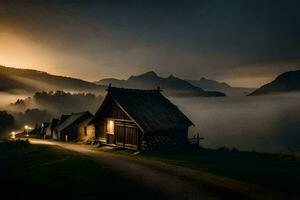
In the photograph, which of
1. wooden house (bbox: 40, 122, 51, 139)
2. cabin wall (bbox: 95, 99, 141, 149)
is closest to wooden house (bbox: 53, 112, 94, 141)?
wooden house (bbox: 40, 122, 51, 139)

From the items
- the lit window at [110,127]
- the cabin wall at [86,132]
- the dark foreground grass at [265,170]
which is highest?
the lit window at [110,127]

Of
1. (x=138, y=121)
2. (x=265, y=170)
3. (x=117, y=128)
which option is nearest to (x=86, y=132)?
(x=117, y=128)

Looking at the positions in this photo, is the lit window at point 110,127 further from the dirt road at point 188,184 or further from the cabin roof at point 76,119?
the cabin roof at point 76,119

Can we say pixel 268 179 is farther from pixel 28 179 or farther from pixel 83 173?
pixel 28 179

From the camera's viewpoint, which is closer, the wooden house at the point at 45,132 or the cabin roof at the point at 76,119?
the cabin roof at the point at 76,119

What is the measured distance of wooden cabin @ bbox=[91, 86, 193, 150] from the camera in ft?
142

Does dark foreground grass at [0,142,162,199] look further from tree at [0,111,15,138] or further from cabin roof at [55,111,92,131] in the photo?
tree at [0,111,15,138]

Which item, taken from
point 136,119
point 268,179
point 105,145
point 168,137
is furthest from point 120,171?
point 105,145

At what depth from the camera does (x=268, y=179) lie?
24.4m

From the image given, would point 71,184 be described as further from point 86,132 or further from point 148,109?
point 86,132

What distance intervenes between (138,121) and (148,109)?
452cm

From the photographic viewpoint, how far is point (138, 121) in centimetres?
4228

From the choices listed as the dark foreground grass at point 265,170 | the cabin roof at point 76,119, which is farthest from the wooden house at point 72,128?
the dark foreground grass at point 265,170

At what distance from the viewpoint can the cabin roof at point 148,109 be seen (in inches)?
1697
